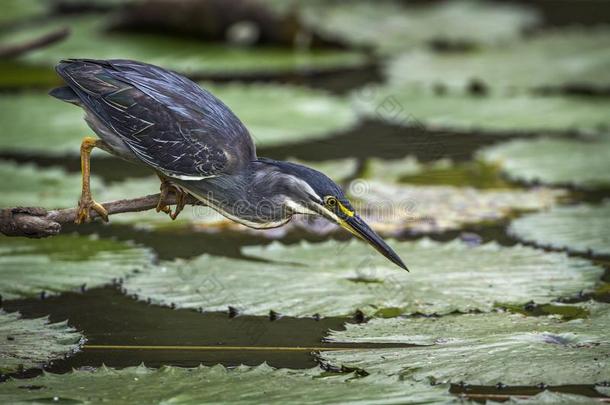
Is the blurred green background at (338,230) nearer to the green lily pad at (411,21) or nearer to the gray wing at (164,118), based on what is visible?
the green lily pad at (411,21)

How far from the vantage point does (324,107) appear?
8.45 meters

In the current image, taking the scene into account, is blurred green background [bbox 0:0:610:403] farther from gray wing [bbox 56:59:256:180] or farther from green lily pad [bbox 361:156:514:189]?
gray wing [bbox 56:59:256:180]

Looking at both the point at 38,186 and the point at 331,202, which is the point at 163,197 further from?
the point at 38,186

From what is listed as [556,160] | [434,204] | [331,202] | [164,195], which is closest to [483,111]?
[556,160]

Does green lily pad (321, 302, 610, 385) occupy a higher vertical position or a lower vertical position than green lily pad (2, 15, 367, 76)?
lower

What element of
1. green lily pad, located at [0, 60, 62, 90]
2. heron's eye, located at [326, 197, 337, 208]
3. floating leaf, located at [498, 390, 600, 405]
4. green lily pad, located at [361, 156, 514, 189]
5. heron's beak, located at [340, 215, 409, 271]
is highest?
green lily pad, located at [0, 60, 62, 90]

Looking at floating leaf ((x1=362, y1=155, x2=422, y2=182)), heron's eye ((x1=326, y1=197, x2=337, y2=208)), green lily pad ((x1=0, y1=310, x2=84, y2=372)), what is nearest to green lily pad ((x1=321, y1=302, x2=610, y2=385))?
heron's eye ((x1=326, y1=197, x2=337, y2=208))

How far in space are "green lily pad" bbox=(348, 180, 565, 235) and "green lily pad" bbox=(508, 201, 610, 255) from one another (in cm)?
22

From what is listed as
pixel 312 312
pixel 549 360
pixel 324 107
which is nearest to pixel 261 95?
pixel 324 107

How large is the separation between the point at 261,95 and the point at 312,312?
4336 mm

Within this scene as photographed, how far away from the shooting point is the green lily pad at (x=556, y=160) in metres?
6.84

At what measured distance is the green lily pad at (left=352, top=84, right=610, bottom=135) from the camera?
7996 mm

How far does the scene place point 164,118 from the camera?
462 centimetres

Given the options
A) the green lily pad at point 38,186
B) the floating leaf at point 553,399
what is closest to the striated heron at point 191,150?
the floating leaf at point 553,399
